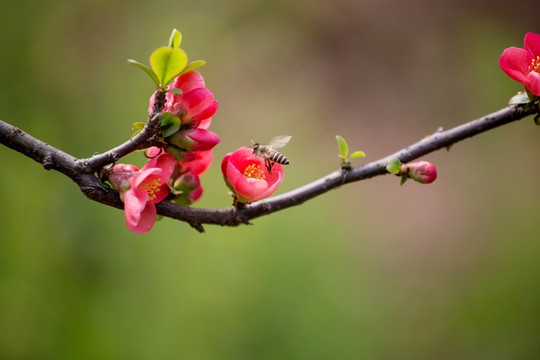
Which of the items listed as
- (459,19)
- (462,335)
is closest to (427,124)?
(459,19)

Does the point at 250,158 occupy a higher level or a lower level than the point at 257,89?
lower

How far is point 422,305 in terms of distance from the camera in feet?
5.38

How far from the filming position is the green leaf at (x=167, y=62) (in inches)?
15.2

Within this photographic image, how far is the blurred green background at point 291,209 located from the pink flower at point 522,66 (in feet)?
3.72

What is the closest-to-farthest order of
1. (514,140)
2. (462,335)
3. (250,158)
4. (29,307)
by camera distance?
1. (250,158)
2. (29,307)
3. (462,335)
4. (514,140)

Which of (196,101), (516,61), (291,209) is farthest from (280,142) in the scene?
(291,209)

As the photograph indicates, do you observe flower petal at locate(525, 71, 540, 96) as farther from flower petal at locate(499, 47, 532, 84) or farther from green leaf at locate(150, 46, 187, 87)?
green leaf at locate(150, 46, 187, 87)

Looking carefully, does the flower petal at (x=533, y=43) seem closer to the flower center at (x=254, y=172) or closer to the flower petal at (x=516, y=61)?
the flower petal at (x=516, y=61)

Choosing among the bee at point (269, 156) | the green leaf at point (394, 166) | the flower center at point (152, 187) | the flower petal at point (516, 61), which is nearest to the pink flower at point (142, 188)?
the flower center at point (152, 187)

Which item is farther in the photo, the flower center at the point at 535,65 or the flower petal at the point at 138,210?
the flower center at the point at 535,65

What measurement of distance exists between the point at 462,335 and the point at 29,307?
4.91 ft

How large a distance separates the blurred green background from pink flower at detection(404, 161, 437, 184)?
108 cm

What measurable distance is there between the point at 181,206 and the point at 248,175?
0.09 m

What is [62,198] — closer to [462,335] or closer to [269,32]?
[269,32]
